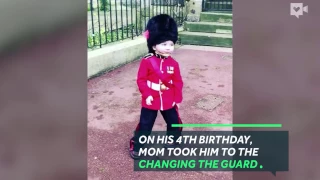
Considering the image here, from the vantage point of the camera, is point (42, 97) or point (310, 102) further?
point (310, 102)

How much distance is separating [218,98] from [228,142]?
1204 millimetres

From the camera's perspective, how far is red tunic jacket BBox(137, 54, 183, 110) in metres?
2.62

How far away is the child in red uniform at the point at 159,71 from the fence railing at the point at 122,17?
246cm

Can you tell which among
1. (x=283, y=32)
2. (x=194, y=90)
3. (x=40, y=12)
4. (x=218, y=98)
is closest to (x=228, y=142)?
(x=218, y=98)

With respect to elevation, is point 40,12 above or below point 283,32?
above

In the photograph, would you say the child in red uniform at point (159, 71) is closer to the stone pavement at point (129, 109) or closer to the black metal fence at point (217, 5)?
the stone pavement at point (129, 109)

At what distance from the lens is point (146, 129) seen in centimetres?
283

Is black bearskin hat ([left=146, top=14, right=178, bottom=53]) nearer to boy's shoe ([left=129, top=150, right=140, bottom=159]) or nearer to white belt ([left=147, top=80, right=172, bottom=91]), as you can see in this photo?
white belt ([left=147, top=80, right=172, bottom=91])

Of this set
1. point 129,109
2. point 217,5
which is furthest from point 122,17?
point 217,5

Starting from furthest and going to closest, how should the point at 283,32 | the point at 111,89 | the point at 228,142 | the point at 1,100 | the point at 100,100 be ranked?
the point at 283,32 < the point at 111,89 < the point at 100,100 < the point at 228,142 < the point at 1,100

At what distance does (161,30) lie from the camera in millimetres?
2539

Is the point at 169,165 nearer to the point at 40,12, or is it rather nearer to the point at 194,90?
the point at 40,12

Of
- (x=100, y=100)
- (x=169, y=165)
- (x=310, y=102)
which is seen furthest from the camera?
(x=100, y=100)

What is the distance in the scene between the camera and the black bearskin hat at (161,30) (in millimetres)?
2543
